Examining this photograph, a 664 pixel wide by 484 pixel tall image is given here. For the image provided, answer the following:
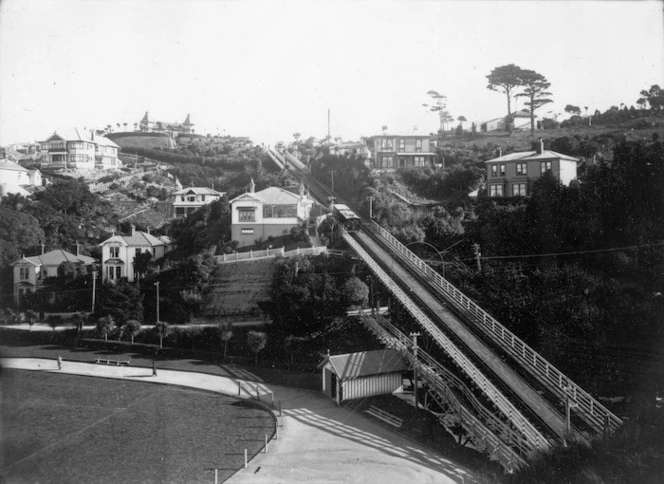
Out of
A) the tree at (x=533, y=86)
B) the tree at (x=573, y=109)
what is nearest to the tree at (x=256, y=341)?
the tree at (x=533, y=86)

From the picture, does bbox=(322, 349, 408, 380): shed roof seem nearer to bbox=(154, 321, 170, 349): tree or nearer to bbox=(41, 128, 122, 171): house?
bbox=(154, 321, 170, 349): tree

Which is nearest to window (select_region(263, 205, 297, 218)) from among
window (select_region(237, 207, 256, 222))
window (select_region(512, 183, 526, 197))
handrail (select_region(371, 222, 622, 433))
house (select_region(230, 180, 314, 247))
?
house (select_region(230, 180, 314, 247))

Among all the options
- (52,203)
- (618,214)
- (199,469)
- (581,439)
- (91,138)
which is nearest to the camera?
(581,439)

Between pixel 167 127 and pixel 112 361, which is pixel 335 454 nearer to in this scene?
pixel 112 361

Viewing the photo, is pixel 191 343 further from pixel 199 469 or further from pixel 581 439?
pixel 581 439

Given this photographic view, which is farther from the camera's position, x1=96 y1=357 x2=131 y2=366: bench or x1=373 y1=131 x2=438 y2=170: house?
x1=373 y1=131 x2=438 y2=170: house

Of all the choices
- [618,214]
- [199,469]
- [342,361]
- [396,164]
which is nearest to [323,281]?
[342,361]

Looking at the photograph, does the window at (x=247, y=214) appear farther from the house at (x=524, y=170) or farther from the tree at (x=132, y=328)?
the house at (x=524, y=170)
